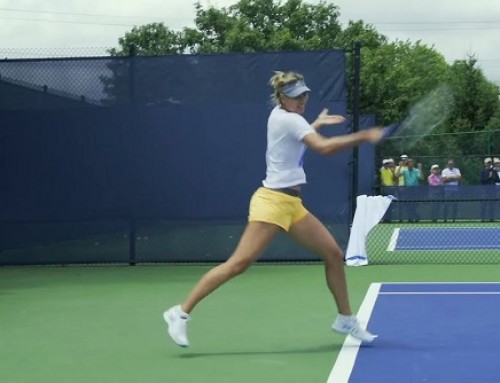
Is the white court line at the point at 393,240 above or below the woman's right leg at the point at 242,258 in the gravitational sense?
below

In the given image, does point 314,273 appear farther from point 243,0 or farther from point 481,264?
point 243,0

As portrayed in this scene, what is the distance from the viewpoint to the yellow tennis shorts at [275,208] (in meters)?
7.21

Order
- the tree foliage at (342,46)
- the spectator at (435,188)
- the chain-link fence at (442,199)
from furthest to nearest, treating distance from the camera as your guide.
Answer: the tree foliage at (342,46)
the spectator at (435,188)
the chain-link fence at (442,199)

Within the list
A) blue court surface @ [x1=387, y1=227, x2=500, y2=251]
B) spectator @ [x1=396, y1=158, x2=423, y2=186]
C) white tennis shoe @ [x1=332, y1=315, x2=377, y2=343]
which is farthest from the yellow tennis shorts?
spectator @ [x1=396, y1=158, x2=423, y2=186]

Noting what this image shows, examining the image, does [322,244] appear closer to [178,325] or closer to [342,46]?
[178,325]

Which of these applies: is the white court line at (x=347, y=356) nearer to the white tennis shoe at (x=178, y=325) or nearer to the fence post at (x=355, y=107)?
the white tennis shoe at (x=178, y=325)

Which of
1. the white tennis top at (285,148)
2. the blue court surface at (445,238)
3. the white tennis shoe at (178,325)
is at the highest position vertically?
the white tennis top at (285,148)

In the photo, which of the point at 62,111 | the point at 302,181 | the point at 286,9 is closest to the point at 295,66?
the point at 62,111

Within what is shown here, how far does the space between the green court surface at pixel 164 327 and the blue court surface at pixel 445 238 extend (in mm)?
3293

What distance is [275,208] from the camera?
284 inches

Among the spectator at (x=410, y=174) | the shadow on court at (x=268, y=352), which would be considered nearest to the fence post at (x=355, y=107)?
the shadow on court at (x=268, y=352)

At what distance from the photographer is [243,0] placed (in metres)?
61.8

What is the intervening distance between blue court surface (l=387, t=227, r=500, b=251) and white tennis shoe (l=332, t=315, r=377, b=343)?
27.7ft

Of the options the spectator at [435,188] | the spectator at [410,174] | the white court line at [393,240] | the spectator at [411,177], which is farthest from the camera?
the spectator at [410,174]
